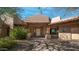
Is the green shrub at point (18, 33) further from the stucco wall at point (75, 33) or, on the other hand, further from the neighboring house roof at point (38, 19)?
the stucco wall at point (75, 33)

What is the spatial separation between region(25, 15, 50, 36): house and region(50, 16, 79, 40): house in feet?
0.68

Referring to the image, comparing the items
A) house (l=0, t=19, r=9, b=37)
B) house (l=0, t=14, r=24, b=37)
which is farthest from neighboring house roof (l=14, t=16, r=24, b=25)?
house (l=0, t=19, r=9, b=37)

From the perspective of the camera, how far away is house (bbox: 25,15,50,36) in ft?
16.5

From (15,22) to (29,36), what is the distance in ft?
1.68

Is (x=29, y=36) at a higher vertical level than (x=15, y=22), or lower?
lower

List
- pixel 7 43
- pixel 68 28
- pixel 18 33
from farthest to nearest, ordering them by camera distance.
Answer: pixel 68 28, pixel 18 33, pixel 7 43

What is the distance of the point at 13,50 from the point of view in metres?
4.97

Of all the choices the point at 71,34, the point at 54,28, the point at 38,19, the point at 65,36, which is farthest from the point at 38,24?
the point at 71,34

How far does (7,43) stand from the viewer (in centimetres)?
489

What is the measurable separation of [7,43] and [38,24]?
0.93m

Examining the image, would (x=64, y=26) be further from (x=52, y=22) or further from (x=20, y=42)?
(x=20, y=42)

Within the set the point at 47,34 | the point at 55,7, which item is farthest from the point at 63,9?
the point at 47,34

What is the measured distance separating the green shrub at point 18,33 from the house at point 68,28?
2.49ft

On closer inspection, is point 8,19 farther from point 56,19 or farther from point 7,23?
point 56,19
